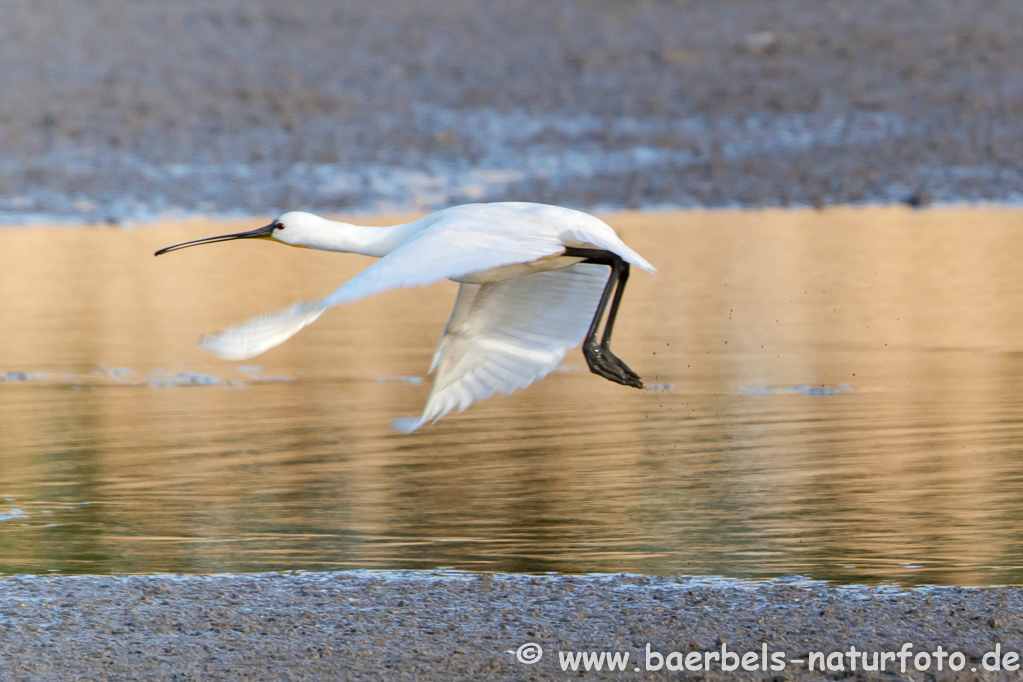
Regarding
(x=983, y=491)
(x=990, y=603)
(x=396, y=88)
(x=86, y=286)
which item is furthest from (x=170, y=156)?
(x=990, y=603)

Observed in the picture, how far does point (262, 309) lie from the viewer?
45.4 feet

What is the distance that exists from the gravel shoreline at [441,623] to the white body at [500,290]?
693 mm

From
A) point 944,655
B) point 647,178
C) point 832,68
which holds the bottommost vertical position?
point 944,655

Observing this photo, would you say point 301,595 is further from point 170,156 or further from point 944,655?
point 170,156

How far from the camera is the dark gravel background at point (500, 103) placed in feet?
64.5

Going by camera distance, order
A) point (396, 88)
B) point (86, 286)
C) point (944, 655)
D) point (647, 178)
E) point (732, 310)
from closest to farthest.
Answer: point (944, 655) → point (732, 310) → point (86, 286) → point (647, 178) → point (396, 88)

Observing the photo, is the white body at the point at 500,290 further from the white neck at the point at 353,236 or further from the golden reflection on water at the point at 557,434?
the golden reflection on water at the point at 557,434

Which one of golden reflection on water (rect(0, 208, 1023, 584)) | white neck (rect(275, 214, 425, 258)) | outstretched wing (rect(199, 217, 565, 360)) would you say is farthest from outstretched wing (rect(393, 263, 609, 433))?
outstretched wing (rect(199, 217, 565, 360))

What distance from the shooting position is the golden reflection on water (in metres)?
7.14

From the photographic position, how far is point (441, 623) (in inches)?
240

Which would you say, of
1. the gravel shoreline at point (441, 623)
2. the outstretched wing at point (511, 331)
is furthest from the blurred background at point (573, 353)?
the outstretched wing at point (511, 331)

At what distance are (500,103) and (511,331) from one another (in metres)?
15.0

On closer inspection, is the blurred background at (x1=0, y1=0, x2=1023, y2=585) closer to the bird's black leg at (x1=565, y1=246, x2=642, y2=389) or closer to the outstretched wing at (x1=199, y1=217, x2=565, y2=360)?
the bird's black leg at (x1=565, y1=246, x2=642, y2=389)

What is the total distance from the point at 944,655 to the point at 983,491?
2.29 m
